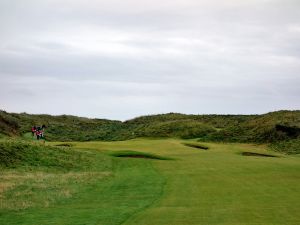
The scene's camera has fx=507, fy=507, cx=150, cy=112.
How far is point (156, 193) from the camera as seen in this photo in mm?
20828

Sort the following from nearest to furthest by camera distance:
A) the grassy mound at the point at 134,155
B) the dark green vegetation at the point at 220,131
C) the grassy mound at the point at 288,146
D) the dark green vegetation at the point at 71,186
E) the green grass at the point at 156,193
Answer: the green grass at the point at 156,193 < the dark green vegetation at the point at 71,186 < the grassy mound at the point at 134,155 < the grassy mound at the point at 288,146 < the dark green vegetation at the point at 220,131

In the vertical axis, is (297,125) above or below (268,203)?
above

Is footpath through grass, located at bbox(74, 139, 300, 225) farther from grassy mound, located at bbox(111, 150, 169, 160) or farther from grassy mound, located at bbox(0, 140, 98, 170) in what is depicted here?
grassy mound, located at bbox(0, 140, 98, 170)

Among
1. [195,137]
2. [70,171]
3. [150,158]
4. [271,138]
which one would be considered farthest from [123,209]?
[195,137]

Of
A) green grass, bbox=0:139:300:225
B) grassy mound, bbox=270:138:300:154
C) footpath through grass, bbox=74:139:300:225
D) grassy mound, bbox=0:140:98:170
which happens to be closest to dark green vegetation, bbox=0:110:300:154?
grassy mound, bbox=270:138:300:154

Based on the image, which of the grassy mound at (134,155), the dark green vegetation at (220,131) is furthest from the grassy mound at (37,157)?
the dark green vegetation at (220,131)

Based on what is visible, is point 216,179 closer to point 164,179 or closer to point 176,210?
point 164,179

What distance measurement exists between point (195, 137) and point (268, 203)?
52.7 m

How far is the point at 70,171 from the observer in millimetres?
32156

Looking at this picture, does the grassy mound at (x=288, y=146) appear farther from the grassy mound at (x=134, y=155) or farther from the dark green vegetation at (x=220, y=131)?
the grassy mound at (x=134, y=155)

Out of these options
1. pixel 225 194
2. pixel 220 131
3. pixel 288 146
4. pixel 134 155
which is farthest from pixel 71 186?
pixel 220 131

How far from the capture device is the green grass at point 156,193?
15344mm

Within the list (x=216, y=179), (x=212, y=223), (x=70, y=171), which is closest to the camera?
(x=212, y=223)

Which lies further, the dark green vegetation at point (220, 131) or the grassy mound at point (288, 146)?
the dark green vegetation at point (220, 131)
